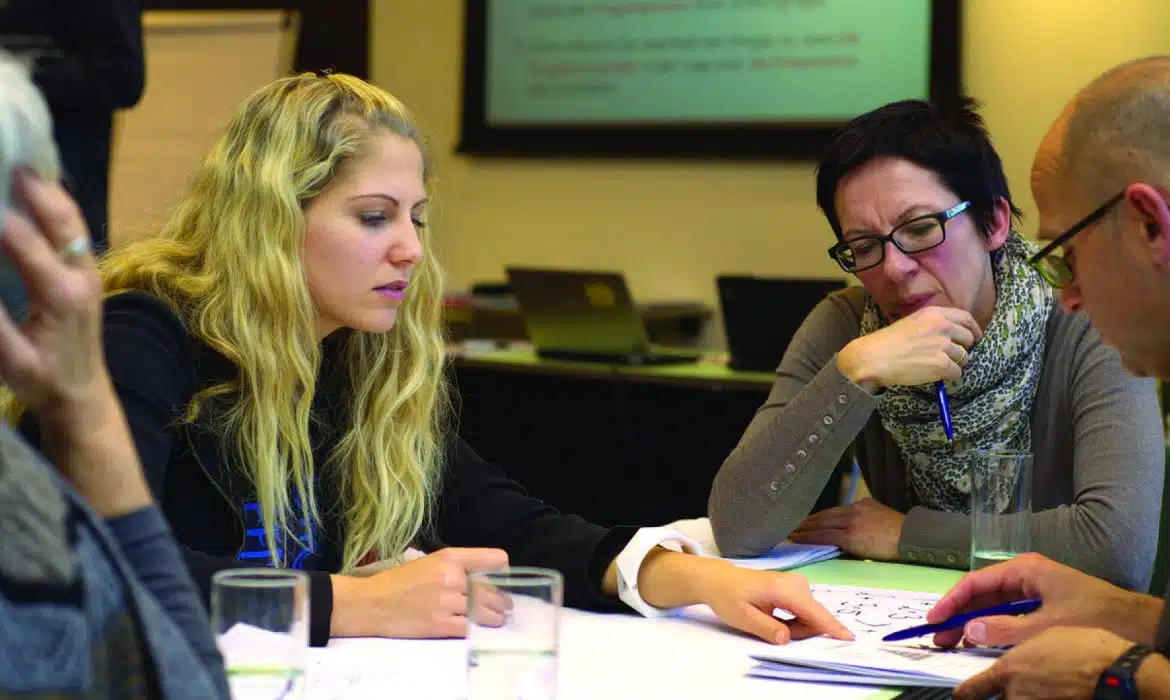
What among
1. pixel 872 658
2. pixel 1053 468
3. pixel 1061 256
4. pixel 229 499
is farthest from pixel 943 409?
pixel 229 499

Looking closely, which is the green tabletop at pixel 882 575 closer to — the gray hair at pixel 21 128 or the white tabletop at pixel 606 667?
the white tabletop at pixel 606 667

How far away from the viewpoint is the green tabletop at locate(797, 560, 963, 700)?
6.12 ft

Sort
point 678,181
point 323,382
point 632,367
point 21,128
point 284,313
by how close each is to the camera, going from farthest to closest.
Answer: point 678,181 < point 632,367 < point 323,382 < point 284,313 < point 21,128

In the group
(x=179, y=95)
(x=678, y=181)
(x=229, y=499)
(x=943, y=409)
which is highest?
(x=179, y=95)

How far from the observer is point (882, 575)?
6.37ft

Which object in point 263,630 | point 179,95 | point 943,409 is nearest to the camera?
point 263,630

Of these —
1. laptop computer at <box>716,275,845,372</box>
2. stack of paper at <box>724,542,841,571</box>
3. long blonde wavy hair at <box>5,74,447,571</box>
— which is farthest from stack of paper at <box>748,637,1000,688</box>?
laptop computer at <box>716,275,845,372</box>

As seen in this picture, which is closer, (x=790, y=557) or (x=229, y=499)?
(x=229, y=499)

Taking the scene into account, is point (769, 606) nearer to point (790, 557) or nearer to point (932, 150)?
point (790, 557)

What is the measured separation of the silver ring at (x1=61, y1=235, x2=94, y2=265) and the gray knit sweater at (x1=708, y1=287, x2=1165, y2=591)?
1304mm

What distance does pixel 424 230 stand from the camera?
6.93 ft

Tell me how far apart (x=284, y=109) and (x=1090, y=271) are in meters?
1.05

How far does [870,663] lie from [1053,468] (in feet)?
2.85

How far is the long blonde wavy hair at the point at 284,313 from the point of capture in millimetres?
1827
